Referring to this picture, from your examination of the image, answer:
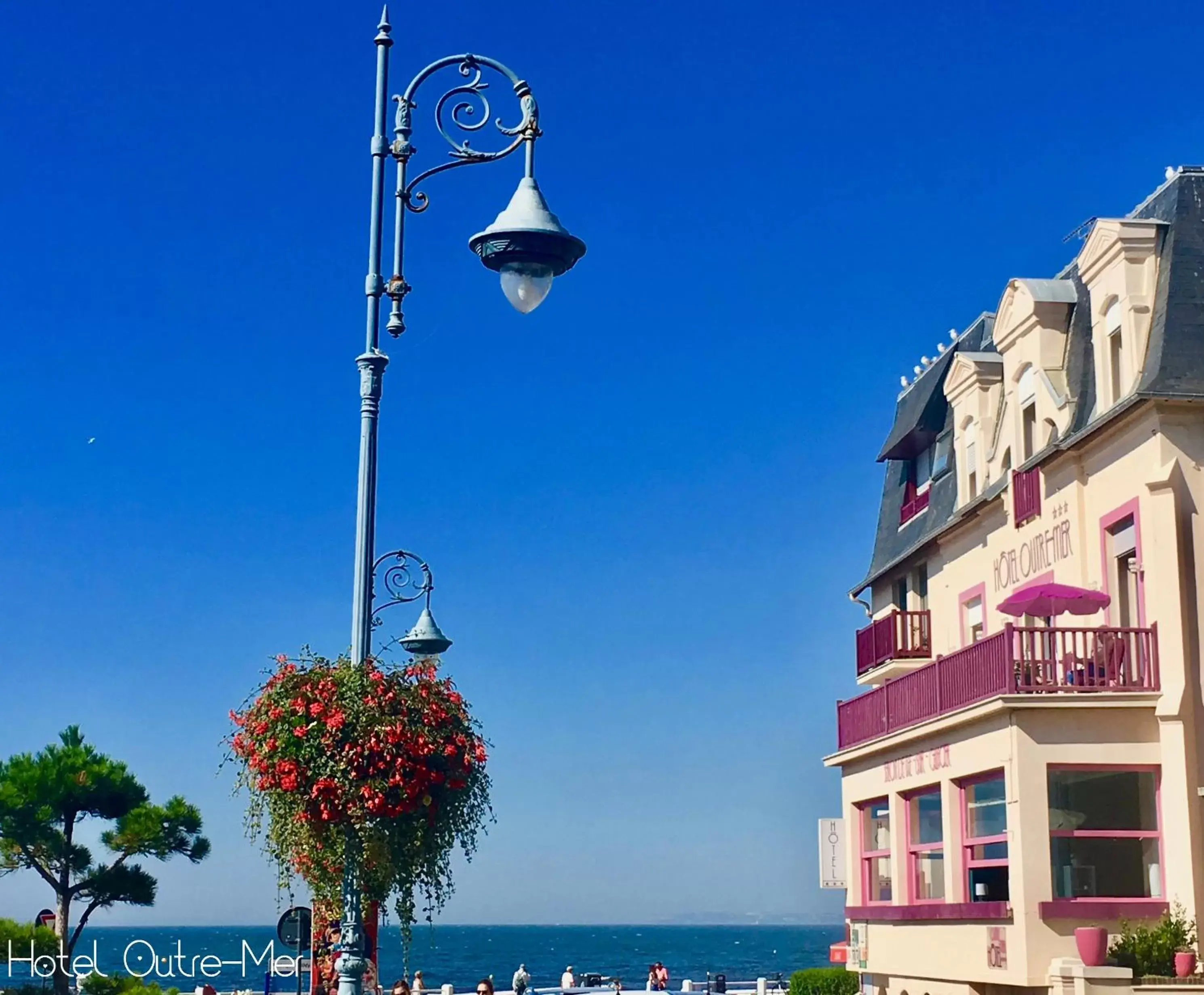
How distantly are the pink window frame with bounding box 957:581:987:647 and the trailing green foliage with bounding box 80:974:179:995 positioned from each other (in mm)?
14871

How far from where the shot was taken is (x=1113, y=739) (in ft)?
69.6

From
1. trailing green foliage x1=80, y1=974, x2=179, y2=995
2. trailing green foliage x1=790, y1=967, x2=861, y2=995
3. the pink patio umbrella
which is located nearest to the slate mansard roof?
the pink patio umbrella

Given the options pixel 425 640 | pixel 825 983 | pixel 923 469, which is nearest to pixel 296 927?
pixel 425 640

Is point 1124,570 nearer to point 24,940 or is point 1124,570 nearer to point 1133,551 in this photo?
point 1133,551

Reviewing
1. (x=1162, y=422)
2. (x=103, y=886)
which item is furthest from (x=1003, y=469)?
(x=103, y=886)

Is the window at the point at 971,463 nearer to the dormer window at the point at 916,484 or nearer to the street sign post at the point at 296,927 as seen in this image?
the dormer window at the point at 916,484

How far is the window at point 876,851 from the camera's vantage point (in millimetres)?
28094

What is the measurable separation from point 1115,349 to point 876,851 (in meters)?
10.0

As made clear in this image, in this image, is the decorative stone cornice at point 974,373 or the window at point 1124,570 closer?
the window at point 1124,570

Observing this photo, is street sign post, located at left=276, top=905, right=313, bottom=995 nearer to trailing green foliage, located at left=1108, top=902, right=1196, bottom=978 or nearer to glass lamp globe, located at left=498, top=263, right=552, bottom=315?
glass lamp globe, located at left=498, top=263, right=552, bottom=315

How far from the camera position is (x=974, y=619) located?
94.5 ft

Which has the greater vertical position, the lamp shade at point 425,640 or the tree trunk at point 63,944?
the lamp shade at point 425,640

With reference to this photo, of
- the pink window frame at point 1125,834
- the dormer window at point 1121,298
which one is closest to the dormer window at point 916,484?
the dormer window at point 1121,298

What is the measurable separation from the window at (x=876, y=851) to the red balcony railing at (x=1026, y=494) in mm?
5528
